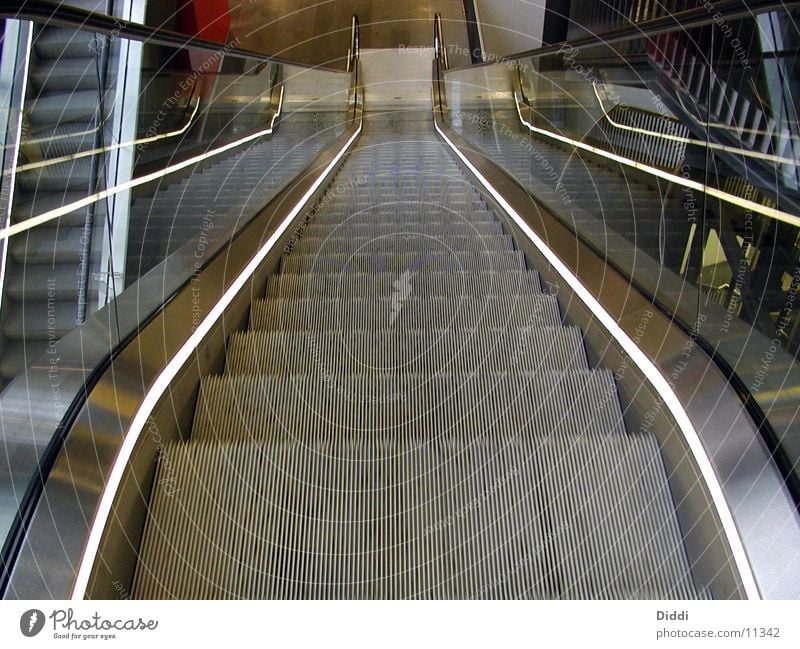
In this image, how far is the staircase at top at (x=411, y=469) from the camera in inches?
64.7

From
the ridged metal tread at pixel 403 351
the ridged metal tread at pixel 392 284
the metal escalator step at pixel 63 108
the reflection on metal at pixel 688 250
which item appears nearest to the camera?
the metal escalator step at pixel 63 108

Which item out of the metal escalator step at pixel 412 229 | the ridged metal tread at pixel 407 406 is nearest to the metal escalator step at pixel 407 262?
the metal escalator step at pixel 412 229

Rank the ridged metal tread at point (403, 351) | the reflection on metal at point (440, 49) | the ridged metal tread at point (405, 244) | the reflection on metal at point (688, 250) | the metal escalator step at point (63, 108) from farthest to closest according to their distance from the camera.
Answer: the reflection on metal at point (440, 49) < the ridged metal tread at point (405, 244) < the ridged metal tread at point (403, 351) < the reflection on metal at point (688, 250) < the metal escalator step at point (63, 108)

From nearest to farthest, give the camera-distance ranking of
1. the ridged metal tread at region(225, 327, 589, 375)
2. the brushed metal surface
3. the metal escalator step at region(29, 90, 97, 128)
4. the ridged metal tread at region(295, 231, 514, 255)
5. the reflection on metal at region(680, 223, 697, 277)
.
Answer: the brushed metal surface, the metal escalator step at region(29, 90, 97, 128), the reflection on metal at region(680, 223, 697, 277), the ridged metal tread at region(225, 327, 589, 375), the ridged metal tread at region(295, 231, 514, 255)

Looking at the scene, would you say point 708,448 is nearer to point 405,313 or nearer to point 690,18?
point 690,18

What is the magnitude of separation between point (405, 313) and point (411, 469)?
4.12 ft

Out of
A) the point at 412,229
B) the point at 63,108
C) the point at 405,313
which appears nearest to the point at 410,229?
the point at 412,229

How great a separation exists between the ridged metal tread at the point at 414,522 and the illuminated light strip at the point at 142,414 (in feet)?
0.50

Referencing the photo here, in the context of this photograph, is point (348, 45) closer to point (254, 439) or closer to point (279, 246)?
point (279, 246)

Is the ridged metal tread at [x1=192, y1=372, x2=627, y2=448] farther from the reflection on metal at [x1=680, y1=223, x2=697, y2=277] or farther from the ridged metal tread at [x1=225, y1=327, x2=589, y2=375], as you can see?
the reflection on metal at [x1=680, y1=223, x2=697, y2=277]

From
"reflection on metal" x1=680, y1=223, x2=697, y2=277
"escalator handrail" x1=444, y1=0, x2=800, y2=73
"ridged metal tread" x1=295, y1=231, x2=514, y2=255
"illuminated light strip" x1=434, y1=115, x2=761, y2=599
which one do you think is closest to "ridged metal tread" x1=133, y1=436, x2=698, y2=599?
"illuminated light strip" x1=434, y1=115, x2=761, y2=599

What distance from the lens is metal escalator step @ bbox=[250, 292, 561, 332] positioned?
2994mm

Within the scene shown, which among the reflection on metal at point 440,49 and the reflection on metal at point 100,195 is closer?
the reflection on metal at point 100,195

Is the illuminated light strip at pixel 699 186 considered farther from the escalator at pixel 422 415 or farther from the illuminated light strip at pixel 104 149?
the illuminated light strip at pixel 104 149
